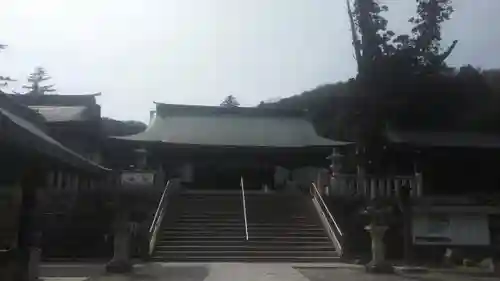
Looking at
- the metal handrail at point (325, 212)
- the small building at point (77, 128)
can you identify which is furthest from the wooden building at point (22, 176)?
the small building at point (77, 128)

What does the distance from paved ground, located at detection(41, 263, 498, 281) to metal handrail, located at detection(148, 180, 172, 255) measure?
1952 mm

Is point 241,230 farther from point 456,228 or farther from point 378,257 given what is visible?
point 456,228

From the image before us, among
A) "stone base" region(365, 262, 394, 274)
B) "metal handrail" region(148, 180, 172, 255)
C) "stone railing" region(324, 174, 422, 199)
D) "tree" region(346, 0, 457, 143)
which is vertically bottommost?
"stone base" region(365, 262, 394, 274)

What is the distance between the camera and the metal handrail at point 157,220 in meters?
20.0

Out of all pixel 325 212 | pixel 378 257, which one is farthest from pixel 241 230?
pixel 378 257

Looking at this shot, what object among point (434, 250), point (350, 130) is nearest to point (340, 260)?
point (434, 250)

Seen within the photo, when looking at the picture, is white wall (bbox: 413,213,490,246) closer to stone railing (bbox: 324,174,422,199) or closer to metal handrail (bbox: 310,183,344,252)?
stone railing (bbox: 324,174,422,199)

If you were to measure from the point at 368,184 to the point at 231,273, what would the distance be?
11.3 m

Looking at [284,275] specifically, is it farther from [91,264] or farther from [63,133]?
[63,133]

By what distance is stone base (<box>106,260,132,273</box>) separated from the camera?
16.0 meters

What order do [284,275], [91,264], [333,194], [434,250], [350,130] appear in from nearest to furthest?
[284,275], [91,264], [434,250], [333,194], [350,130]

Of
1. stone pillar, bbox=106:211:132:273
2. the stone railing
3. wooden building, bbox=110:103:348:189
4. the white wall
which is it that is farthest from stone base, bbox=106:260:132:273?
wooden building, bbox=110:103:348:189

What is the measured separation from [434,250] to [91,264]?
1239 centimetres

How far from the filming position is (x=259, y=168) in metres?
31.4
